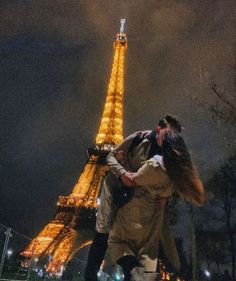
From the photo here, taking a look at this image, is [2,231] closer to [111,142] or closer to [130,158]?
[130,158]

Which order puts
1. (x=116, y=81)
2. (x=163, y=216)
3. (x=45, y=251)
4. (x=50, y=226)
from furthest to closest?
(x=116, y=81), (x=50, y=226), (x=45, y=251), (x=163, y=216)

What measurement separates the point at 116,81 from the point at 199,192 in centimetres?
5066

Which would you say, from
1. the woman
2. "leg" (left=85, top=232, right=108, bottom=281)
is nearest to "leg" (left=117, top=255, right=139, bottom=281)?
the woman

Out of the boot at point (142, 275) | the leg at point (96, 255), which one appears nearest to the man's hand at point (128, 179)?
the leg at point (96, 255)

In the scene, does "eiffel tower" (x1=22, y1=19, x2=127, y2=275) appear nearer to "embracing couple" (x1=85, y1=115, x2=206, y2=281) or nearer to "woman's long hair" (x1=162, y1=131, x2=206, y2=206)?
"embracing couple" (x1=85, y1=115, x2=206, y2=281)

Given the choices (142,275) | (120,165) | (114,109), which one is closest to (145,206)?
(120,165)

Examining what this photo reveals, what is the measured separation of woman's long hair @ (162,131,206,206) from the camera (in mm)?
2643

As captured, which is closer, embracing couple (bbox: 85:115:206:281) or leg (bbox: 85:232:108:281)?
embracing couple (bbox: 85:115:206:281)

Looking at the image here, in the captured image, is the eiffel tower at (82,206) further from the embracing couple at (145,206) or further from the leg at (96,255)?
the embracing couple at (145,206)

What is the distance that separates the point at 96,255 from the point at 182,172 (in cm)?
92

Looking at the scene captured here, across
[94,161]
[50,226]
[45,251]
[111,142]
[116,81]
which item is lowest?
[45,251]

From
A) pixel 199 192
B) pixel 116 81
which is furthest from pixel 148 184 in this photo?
pixel 116 81

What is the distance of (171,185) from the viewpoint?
275cm

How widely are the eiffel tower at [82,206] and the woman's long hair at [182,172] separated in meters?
26.1
